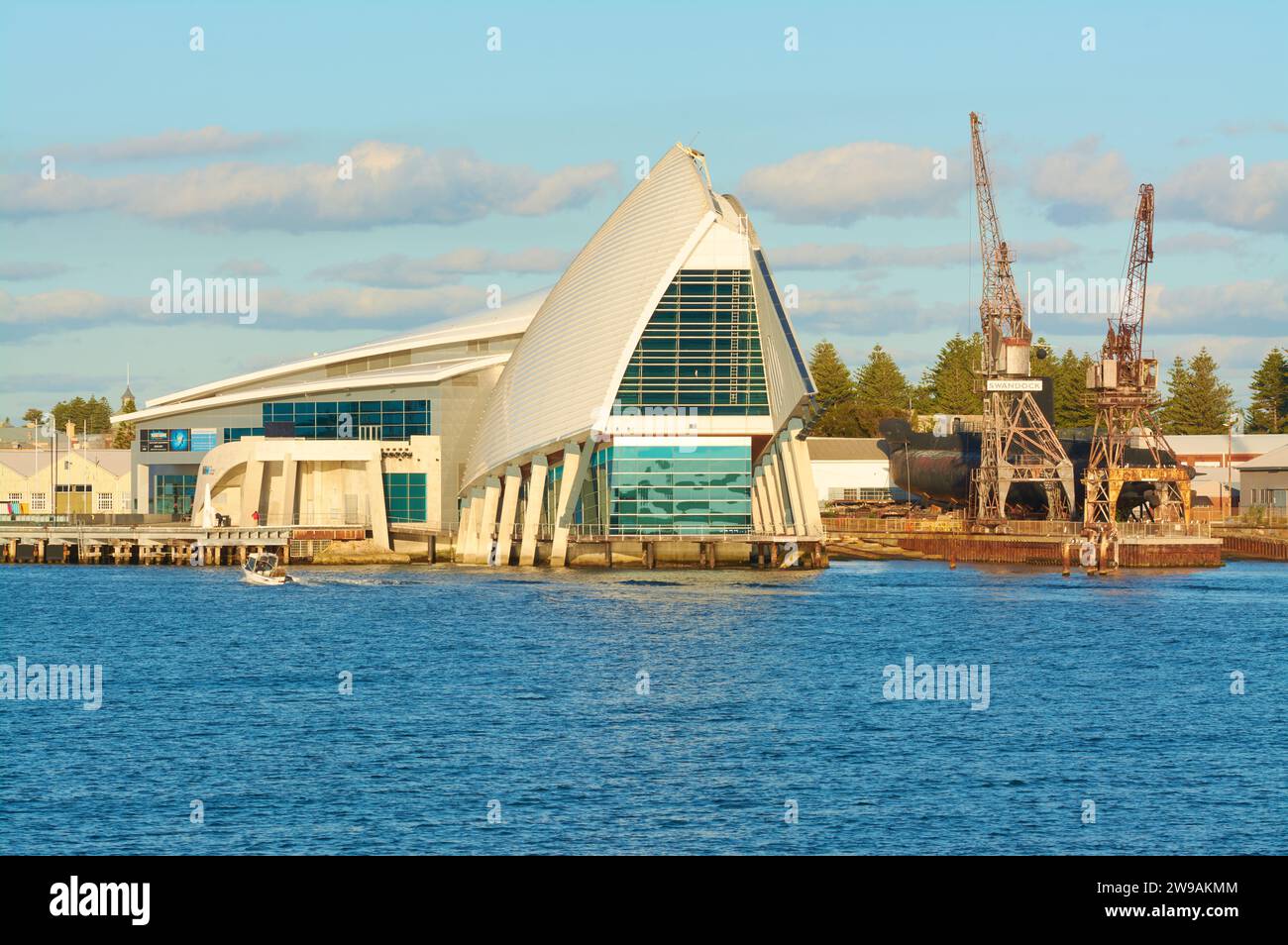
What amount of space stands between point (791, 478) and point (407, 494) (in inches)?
1097

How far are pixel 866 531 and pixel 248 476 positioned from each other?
150 ft

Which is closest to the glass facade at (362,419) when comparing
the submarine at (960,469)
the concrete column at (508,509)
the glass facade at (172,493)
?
the glass facade at (172,493)

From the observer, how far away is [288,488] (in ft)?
379

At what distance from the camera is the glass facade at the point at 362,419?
119562mm

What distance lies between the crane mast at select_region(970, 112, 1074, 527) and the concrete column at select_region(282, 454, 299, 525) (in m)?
46.8

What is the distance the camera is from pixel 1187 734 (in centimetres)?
4309

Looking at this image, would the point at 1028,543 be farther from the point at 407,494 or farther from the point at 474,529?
the point at 407,494

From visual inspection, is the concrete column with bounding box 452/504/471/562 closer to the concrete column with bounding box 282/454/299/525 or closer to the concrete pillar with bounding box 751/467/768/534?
the concrete column with bounding box 282/454/299/525

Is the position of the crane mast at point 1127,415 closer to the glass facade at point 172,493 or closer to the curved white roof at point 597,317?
the curved white roof at point 597,317

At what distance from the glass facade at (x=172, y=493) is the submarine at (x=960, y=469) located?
5678 cm

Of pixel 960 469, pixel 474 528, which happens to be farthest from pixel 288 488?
pixel 960 469

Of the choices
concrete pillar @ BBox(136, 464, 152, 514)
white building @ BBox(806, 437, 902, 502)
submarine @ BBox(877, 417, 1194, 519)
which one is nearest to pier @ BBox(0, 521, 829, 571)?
concrete pillar @ BBox(136, 464, 152, 514)
